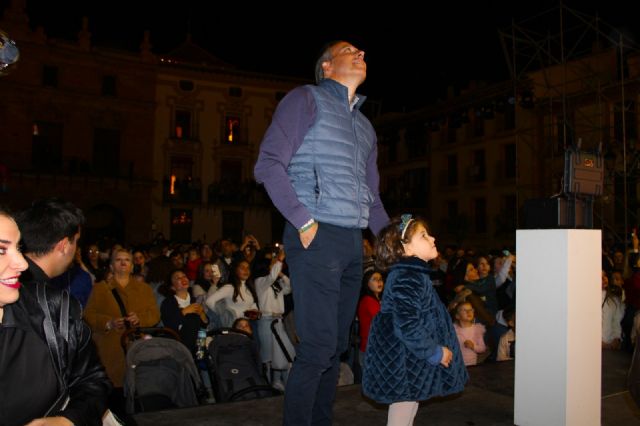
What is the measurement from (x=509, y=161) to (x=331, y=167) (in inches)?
1027

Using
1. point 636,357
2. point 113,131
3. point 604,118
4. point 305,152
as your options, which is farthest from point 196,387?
point 113,131

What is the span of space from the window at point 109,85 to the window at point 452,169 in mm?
17175

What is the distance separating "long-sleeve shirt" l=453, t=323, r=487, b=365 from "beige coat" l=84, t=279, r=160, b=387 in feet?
10.4

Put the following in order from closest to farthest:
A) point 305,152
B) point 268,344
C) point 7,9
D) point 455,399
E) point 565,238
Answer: point 305,152 < point 565,238 < point 455,399 < point 268,344 < point 7,9

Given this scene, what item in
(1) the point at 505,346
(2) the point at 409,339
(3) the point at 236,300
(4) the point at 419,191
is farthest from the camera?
(4) the point at 419,191

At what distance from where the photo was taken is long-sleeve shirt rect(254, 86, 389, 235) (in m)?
2.57

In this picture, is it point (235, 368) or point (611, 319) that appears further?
point (611, 319)

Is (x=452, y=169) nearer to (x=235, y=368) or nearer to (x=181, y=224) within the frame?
(x=181, y=224)

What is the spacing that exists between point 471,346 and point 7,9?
2749 cm

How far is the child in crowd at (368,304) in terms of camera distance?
6137 mm

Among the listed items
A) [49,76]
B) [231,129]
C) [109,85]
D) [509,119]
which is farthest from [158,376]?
[231,129]

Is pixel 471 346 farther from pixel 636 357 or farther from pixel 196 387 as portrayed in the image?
pixel 636 357

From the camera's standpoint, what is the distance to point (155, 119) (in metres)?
29.8

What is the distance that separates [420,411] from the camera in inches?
149
